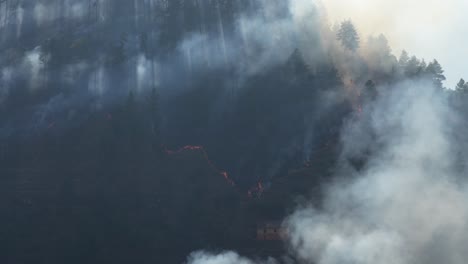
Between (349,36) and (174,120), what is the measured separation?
97.6 ft

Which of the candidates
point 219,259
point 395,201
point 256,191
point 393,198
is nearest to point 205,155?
point 256,191

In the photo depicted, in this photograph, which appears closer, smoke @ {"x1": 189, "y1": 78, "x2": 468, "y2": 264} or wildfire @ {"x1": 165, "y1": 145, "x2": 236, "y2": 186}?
smoke @ {"x1": 189, "y1": 78, "x2": 468, "y2": 264}

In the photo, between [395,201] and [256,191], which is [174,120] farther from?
[395,201]

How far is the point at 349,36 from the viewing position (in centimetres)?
7281

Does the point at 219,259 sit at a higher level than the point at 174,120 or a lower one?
lower

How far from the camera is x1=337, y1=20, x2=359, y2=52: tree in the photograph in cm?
7256

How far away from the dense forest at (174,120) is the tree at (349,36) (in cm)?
22

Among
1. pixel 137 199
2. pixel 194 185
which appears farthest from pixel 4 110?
pixel 194 185

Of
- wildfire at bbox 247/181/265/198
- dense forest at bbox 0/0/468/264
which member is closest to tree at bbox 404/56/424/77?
dense forest at bbox 0/0/468/264

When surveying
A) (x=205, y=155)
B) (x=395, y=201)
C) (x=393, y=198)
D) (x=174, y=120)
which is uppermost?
(x=174, y=120)

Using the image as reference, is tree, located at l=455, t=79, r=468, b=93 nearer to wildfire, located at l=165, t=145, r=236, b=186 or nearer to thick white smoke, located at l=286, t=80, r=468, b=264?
thick white smoke, located at l=286, t=80, r=468, b=264

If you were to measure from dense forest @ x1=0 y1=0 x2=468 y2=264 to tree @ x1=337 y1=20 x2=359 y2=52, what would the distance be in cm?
22

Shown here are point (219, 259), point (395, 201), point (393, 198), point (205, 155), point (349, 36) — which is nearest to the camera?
point (395, 201)

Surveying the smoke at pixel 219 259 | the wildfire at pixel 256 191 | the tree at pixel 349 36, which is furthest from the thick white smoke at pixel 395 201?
the tree at pixel 349 36
